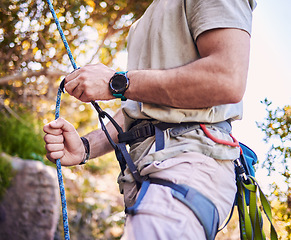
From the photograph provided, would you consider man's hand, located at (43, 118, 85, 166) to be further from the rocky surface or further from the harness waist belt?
the rocky surface

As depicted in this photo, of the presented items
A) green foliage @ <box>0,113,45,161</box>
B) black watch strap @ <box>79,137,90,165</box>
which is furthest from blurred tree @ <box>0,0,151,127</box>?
black watch strap @ <box>79,137,90,165</box>

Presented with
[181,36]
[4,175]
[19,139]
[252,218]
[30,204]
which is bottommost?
[30,204]

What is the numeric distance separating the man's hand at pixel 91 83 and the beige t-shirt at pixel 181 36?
21 centimetres

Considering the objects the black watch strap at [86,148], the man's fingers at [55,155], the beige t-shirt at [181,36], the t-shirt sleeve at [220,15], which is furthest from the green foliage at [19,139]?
the t-shirt sleeve at [220,15]

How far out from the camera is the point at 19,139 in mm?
5258

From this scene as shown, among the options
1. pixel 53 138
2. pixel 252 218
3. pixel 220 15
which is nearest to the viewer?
pixel 220 15

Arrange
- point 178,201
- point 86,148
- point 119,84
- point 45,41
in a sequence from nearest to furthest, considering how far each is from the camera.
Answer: point 178,201 → point 119,84 → point 86,148 → point 45,41

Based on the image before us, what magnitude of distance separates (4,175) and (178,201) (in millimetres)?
3888

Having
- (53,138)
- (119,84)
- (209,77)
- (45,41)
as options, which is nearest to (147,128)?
(119,84)

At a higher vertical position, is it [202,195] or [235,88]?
[235,88]

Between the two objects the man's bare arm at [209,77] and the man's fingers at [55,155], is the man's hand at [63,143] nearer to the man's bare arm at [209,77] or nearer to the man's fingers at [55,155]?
the man's fingers at [55,155]

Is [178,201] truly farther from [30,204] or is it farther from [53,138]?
[30,204]

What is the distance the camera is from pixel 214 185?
1.36m

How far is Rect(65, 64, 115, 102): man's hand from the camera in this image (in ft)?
4.87
